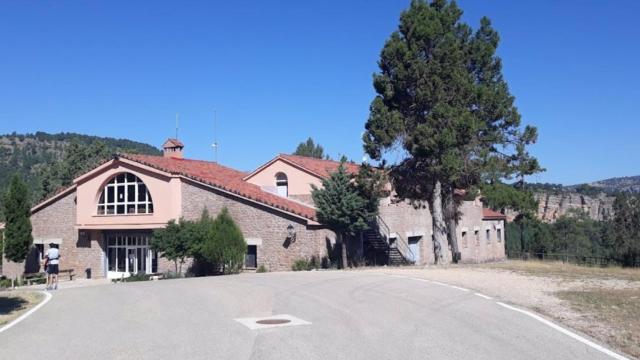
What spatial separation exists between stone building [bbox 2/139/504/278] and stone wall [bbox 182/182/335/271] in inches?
1.9

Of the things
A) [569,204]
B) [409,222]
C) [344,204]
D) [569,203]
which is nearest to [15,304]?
[344,204]

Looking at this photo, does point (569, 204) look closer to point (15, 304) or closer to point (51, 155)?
point (51, 155)

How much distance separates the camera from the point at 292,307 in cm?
1284

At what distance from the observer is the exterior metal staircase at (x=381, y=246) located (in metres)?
35.8

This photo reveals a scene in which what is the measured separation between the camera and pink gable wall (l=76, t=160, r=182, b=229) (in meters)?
34.0

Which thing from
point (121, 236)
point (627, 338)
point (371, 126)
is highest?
point (371, 126)

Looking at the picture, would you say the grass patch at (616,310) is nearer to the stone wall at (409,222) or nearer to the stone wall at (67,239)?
the stone wall at (409,222)

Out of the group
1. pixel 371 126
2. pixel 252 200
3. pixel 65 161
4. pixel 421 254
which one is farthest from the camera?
pixel 65 161

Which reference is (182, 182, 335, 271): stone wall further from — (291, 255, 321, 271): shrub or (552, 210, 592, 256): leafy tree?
(552, 210, 592, 256): leafy tree

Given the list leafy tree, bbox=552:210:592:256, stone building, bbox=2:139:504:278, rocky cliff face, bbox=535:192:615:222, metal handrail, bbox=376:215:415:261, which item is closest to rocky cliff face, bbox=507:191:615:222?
rocky cliff face, bbox=535:192:615:222

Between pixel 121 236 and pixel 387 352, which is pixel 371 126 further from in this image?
pixel 387 352

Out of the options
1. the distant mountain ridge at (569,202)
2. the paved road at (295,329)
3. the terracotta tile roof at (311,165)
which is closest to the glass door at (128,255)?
the terracotta tile roof at (311,165)

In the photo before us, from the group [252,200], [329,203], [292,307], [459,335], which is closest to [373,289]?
[292,307]

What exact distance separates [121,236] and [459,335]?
3127cm
